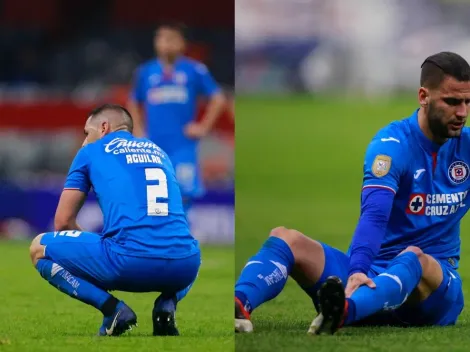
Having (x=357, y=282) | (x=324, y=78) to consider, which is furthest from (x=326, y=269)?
(x=324, y=78)

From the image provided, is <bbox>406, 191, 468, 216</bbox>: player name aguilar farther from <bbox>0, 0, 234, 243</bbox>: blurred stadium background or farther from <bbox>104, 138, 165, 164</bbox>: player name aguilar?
<bbox>0, 0, 234, 243</bbox>: blurred stadium background

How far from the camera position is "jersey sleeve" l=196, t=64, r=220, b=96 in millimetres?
11461

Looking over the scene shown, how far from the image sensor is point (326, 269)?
5.49m

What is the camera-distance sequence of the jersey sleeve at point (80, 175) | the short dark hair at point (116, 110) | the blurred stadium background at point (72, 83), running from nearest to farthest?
the jersey sleeve at point (80, 175) < the short dark hair at point (116, 110) < the blurred stadium background at point (72, 83)

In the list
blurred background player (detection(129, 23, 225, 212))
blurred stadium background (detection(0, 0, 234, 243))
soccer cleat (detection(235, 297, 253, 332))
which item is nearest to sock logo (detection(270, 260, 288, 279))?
soccer cleat (detection(235, 297, 253, 332))

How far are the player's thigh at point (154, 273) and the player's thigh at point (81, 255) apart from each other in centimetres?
6

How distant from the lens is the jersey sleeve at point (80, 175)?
225 inches

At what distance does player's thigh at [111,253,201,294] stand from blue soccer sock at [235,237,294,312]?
1.32ft

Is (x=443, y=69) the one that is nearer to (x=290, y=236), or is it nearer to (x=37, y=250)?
(x=290, y=236)

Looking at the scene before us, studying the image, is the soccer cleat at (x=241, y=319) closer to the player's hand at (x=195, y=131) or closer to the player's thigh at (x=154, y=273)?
the player's thigh at (x=154, y=273)

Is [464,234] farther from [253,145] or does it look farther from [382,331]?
[253,145]

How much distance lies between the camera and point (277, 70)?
31969 millimetres

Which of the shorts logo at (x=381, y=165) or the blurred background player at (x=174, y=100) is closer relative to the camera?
the shorts logo at (x=381, y=165)

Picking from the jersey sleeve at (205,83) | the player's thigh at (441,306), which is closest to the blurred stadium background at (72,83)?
the jersey sleeve at (205,83)
